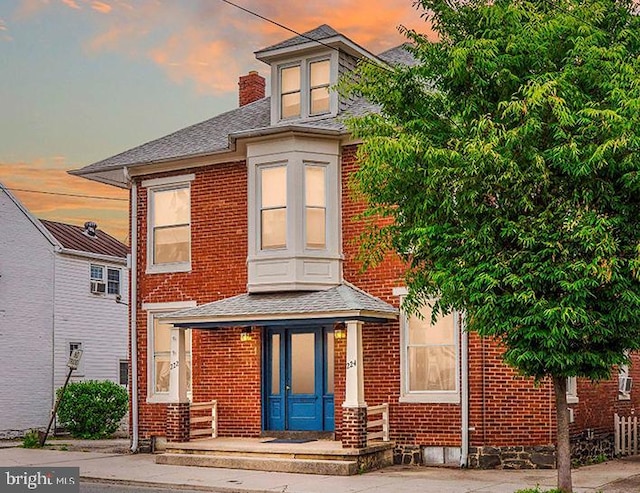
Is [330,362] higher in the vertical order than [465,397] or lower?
higher

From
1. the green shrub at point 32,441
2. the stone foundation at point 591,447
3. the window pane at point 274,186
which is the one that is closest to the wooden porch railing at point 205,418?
the window pane at point 274,186

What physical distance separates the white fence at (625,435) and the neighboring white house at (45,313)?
17628 mm

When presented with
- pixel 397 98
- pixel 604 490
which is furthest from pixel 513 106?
pixel 604 490

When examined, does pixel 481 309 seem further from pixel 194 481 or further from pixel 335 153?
pixel 335 153

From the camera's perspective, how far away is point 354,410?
18.2m

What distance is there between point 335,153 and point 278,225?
1.93 metres

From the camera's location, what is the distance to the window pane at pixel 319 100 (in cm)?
2172

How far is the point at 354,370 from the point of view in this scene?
18.5m

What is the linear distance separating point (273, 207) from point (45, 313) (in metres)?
13.9

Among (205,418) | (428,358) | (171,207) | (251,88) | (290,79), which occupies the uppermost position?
(251,88)

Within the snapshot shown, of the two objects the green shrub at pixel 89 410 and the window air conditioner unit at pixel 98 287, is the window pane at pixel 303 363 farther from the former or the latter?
the window air conditioner unit at pixel 98 287

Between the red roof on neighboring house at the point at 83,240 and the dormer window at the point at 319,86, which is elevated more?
the dormer window at the point at 319,86

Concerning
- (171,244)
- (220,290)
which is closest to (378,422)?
(220,290)

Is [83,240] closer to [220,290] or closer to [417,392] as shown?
[220,290]
